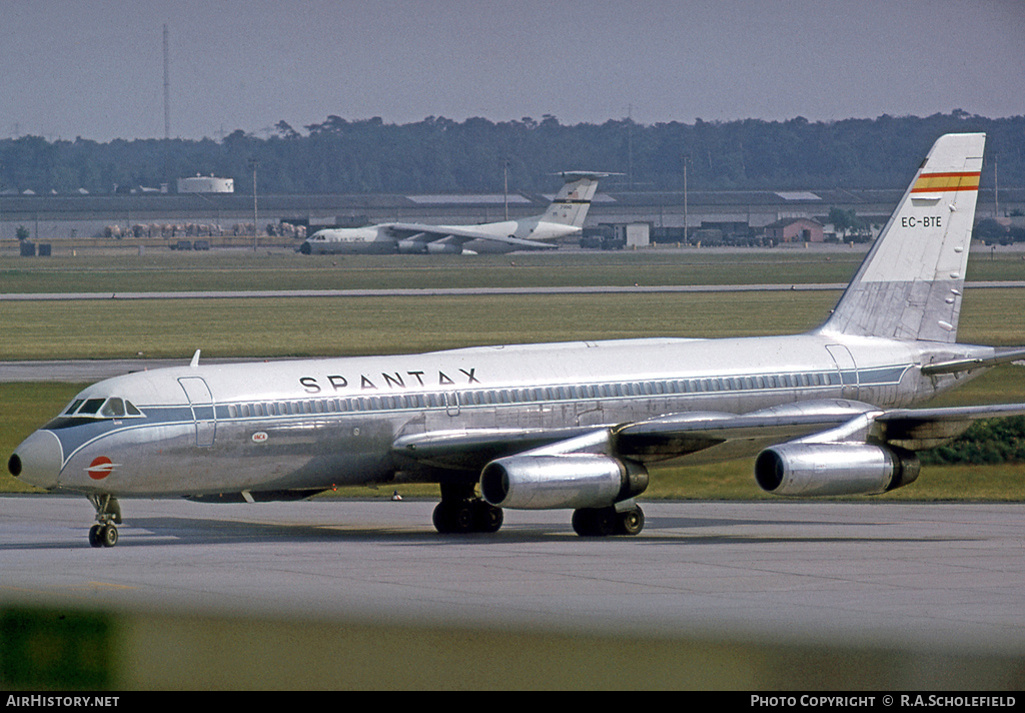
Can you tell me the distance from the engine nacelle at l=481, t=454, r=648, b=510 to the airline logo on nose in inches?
298

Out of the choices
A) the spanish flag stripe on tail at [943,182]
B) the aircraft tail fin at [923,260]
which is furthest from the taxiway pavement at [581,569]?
the spanish flag stripe on tail at [943,182]

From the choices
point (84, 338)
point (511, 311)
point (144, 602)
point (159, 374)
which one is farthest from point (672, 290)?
point (144, 602)

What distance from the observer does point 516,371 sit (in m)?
36.4

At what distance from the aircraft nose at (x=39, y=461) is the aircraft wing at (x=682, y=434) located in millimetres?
7290

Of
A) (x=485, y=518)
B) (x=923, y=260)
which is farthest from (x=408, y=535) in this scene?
(x=923, y=260)

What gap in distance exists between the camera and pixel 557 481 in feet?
106

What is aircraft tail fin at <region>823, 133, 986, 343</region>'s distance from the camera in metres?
41.1

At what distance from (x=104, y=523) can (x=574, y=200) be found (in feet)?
506

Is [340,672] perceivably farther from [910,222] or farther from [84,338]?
[84,338]

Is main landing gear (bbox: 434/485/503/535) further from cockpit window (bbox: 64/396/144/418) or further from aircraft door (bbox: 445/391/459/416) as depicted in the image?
cockpit window (bbox: 64/396/144/418)

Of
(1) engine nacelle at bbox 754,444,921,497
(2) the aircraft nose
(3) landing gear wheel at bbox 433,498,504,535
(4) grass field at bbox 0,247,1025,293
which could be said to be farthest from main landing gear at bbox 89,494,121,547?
(4) grass field at bbox 0,247,1025,293

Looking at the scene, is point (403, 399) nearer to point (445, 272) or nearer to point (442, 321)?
point (442, 321)

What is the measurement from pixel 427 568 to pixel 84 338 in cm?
6769

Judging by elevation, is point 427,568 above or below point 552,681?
below
